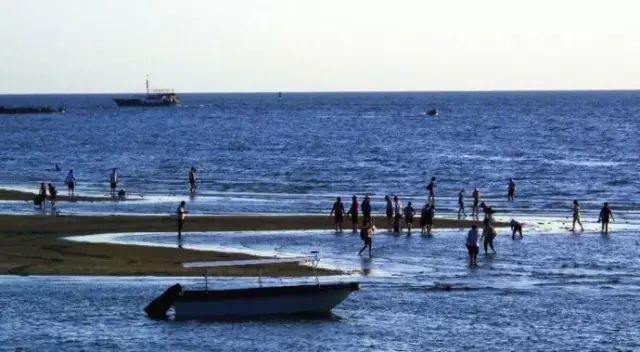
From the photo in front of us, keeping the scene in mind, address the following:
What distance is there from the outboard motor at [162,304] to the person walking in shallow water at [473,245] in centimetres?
1120

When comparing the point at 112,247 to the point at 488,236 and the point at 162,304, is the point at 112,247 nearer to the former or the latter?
the point at 162,304

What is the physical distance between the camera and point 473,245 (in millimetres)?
37812

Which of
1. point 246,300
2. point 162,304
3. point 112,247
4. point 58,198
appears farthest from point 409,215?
point 58,198

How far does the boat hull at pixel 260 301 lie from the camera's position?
29.8 metres

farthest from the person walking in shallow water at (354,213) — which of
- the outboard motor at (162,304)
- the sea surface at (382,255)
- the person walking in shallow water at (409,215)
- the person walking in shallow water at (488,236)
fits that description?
the outboard motor at (162,304)

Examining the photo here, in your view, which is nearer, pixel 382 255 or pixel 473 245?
pixel 473 245

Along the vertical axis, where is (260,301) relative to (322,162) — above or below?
above

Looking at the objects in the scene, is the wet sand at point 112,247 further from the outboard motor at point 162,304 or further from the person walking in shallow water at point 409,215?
the outboard motor at point 162,304

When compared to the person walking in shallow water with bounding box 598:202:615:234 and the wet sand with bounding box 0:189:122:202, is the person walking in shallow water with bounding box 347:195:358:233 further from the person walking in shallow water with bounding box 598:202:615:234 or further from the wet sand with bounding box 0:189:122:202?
the wet sand with bounding box 0:189:122:202

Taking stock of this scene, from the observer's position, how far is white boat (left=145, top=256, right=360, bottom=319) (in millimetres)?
29625

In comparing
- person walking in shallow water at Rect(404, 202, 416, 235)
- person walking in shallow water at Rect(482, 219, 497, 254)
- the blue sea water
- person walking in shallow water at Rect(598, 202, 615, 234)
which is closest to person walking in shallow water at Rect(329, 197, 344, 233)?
person walking in shallow water at Rect(404, 202, 416, 235)

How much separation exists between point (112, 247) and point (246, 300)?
11.8m

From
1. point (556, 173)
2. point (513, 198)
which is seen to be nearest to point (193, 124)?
point (556, 173)

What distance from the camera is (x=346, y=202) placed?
61969 millimetres
